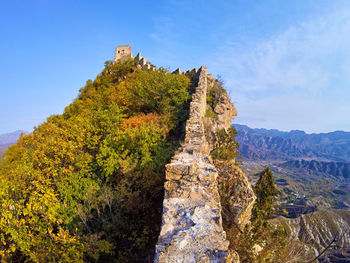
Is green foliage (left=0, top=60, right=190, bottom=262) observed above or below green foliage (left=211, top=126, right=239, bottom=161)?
below

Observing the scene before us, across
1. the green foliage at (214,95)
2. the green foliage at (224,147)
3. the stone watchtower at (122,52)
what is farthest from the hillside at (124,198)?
the stone watchtower at (122,52)

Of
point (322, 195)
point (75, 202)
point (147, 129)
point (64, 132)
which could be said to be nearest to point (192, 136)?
point (147, 129)

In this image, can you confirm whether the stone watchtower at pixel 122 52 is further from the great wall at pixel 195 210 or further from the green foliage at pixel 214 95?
the great wall at pixel 195 210

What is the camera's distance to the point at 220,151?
552 inches

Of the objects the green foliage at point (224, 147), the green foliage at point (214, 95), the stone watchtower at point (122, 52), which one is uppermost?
the stone watchtower at point (122, 52)

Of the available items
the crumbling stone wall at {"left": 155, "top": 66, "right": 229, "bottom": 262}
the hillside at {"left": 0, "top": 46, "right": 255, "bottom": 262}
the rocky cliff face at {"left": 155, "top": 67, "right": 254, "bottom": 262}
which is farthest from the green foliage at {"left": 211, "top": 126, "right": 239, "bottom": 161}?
the crumbling stone wall at {"left": 155, "top": 66, "right": 229, "bottom": 262}

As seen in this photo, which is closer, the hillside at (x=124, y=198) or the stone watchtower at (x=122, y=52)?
the hillside at (x=124, y=198)

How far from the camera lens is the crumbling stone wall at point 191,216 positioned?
3.28 meters

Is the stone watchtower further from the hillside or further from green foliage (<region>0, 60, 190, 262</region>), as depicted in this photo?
green foliage (<region>0, 60, 190, 262</region>)

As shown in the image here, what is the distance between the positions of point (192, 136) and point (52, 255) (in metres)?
7.74

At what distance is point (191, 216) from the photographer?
419 cm

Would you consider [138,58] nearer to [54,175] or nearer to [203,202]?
[54,175]

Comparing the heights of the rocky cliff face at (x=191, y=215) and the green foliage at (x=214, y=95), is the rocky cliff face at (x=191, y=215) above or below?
below

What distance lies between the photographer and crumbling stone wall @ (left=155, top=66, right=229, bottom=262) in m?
3.28
